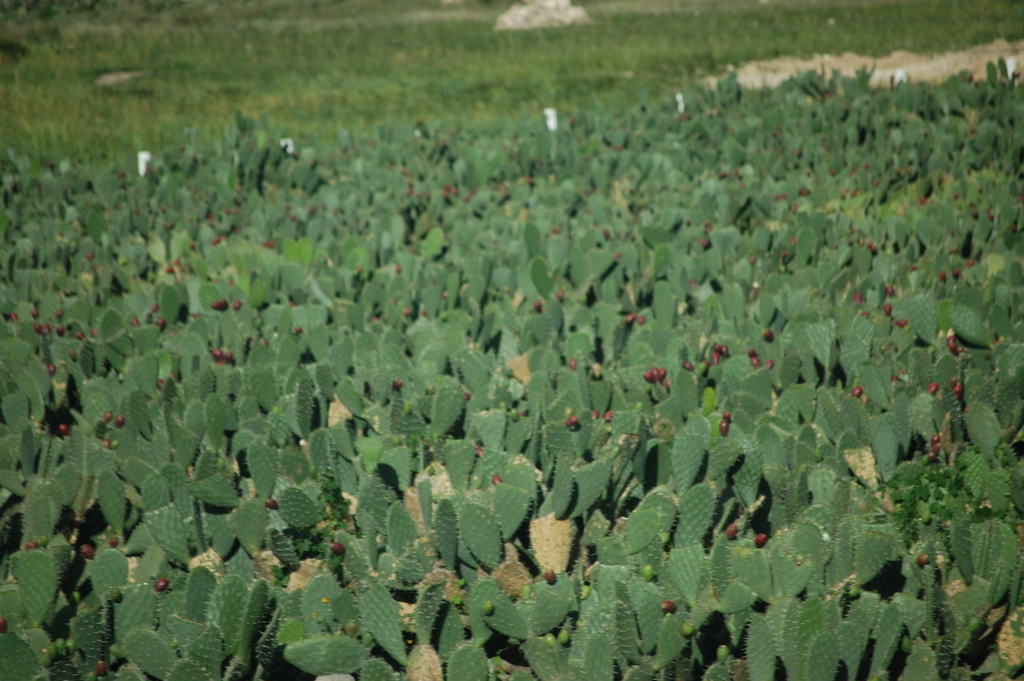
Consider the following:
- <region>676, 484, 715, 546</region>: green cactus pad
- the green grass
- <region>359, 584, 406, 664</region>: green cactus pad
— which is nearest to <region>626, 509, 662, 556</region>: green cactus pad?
<region>676, 484, 715, 546</region>: green cactus pad

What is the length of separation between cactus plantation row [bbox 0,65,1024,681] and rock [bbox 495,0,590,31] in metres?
17.7

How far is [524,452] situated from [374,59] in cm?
1696

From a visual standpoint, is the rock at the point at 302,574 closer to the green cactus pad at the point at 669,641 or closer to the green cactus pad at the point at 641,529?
the green cactus pad at the point at 641,529

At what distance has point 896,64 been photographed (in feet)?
46.0

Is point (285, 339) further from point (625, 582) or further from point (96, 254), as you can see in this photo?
point (96, 254)

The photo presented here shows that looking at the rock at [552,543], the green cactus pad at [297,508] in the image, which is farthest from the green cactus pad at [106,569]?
the rock at [552,543]

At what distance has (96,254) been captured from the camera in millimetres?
4691

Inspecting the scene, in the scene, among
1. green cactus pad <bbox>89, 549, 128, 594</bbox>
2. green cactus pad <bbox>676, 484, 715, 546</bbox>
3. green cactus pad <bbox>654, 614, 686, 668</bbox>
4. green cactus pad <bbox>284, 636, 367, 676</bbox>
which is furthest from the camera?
green cactus pad <bbox>676, 484, 715, 546</bbox>

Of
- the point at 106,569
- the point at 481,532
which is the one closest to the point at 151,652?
the point at 106,569

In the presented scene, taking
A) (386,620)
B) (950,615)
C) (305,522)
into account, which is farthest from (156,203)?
(950,615)

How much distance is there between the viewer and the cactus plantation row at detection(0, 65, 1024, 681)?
6.56 feet

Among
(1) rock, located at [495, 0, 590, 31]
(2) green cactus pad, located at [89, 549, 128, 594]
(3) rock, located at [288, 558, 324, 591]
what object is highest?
(1) rock, located at [495, 0, 590, 31]

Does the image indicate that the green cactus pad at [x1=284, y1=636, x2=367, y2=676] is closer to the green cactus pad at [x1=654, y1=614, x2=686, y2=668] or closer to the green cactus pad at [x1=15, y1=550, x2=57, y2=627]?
the green cactus pad at [x1=15, y1=550, x2=57, y2=627]

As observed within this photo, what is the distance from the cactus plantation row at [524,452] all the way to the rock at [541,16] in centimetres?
1768
